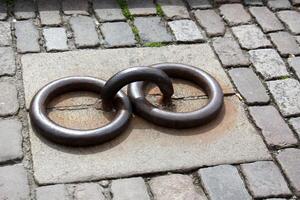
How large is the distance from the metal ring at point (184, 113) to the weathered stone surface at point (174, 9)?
0.88 meters

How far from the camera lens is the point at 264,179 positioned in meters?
3.36

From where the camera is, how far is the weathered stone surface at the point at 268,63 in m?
4.21

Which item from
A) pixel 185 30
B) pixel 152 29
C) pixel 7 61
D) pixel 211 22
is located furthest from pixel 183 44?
pixel 7 61

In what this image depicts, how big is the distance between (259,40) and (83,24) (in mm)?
1515

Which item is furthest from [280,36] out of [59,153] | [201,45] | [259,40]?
[59,153]

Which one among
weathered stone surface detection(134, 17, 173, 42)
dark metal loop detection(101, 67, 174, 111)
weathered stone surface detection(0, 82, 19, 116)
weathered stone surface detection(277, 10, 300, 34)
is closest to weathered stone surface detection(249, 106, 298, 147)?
dark metal loop detection(101, 67, 174, 111)

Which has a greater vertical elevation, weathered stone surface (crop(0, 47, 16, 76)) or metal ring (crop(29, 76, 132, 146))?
weathered stone surface (crop(0, 47, 16, 76))

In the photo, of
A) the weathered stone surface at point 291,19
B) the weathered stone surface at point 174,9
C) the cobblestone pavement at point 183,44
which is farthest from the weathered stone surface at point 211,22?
the weathered stone surface at point 291,19

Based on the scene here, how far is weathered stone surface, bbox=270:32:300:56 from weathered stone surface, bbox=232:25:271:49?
81 millimetres

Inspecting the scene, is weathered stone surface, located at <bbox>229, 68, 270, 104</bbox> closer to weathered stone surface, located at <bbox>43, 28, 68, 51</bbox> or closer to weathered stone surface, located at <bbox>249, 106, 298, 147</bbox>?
weathered stone surface, located at <bbox>249, 106, 298, 147</bbox>

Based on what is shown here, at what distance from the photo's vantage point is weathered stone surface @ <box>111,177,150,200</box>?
3.15 meters

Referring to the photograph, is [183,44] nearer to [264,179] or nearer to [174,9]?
[174,9]

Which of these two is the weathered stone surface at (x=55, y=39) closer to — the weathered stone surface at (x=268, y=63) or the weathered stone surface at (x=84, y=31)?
the weathered stone surface at (x=84, y=31)

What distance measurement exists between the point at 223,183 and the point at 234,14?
6.71 ft
